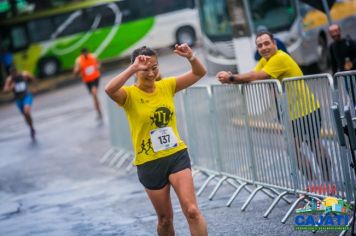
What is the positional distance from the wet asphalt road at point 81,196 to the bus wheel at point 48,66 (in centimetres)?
1437

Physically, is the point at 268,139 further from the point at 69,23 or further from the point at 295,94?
the point at 69,23

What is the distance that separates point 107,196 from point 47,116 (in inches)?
528

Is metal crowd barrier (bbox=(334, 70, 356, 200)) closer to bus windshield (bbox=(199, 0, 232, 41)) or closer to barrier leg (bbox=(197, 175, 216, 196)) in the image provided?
barrier leg (bbox=(197, 175, 216, 196))

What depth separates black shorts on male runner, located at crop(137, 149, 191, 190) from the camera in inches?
278

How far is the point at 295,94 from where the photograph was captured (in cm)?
852

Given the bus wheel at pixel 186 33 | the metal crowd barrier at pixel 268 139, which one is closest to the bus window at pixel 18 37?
the bus wheel at pixel 186 33

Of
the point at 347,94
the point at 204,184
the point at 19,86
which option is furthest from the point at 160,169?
the point at 19,86

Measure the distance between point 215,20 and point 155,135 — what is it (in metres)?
17.6

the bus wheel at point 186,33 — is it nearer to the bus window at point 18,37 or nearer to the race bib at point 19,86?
the bus window at point 18,37

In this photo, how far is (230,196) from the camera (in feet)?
34.6

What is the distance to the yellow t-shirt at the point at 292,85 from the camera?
8.27 m

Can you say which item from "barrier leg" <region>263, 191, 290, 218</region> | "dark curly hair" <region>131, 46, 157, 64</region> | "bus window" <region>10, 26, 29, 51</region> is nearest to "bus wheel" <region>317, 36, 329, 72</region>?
"barrier leg" <region>263, 191, 290, 218</region>

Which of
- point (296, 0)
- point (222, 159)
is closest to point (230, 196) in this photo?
point (222, 159)

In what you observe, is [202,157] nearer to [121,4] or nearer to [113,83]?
[113,83]
